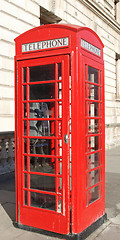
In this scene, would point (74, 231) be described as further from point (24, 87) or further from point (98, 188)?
point (24, 87)

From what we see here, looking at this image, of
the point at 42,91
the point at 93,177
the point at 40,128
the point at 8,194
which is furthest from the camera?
the point at 8,194

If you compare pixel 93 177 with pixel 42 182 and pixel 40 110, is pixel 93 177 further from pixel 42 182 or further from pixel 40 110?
pixel 40 110

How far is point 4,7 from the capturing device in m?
9.11

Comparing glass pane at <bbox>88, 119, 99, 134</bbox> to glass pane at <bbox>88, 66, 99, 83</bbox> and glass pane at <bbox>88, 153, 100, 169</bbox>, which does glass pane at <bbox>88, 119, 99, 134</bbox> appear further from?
glass pane at <bbox>88, 66, 99, 83</bbox>

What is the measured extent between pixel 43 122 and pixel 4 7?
21.8 feet

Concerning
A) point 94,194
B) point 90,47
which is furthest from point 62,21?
point 94,194

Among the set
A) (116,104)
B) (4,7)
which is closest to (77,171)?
(4,7)

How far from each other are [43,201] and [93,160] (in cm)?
85

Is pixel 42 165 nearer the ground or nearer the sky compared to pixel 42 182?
nearer the sky

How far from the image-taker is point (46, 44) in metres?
3.56

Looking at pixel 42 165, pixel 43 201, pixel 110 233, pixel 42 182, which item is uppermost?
pixel 42 165

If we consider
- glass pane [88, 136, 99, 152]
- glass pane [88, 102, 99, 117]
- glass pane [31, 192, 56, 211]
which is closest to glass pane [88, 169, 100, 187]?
glass pane [88, 136, 99, 152]

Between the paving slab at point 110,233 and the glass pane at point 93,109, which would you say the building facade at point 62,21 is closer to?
the glass pane at point 93,109

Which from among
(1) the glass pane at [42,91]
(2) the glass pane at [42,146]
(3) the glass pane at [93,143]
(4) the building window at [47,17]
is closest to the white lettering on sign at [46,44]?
(1) the glass pane at [42,91]
